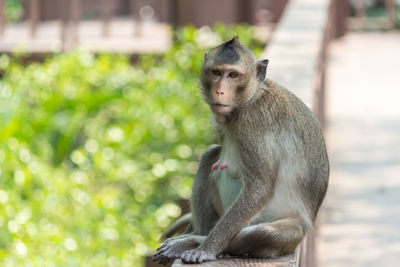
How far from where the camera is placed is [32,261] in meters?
4.55

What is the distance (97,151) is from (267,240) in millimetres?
4165

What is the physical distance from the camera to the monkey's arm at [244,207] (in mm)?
2754

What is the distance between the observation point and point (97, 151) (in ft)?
22.0

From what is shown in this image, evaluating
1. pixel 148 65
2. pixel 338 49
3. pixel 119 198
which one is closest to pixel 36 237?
pixel 119 198

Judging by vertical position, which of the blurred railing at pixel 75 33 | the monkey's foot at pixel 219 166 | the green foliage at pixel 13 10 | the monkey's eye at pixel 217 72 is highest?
the monkey's eye at pixel 217 72

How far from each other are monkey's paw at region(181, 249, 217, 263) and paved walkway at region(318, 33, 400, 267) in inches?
92.3

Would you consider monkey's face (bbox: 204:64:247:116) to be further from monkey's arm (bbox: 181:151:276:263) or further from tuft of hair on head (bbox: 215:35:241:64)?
monkey's arm (bbox: 181:151:276:263)

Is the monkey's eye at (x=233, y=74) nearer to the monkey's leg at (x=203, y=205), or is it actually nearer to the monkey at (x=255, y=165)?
the monkey at (x=255, y=165)

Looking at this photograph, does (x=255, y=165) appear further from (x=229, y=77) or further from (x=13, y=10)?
(x=13, y=10)

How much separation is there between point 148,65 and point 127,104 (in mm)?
1919

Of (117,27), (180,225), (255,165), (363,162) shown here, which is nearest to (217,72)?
(255,165)

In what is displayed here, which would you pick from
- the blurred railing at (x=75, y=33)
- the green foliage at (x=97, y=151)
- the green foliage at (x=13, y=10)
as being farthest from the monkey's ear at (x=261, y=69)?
the green foliage at (x=13, y=10)

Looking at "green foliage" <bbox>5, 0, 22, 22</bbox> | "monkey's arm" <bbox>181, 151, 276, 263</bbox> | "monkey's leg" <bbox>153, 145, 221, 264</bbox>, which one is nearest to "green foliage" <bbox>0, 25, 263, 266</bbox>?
"monkey's leg" <bbox>153, 145, 221, 264</bbox>

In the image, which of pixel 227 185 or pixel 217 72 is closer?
pixel 217 72
